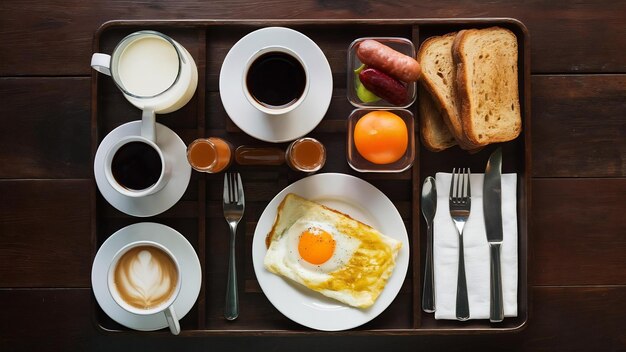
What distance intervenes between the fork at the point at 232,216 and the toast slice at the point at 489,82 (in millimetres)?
628

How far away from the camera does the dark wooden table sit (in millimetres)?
1532

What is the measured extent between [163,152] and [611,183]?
1.27 metres

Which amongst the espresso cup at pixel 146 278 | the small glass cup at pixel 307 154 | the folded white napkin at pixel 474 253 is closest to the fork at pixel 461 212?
the folded white napkin at pixel 474 253

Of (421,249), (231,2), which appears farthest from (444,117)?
(231,2)

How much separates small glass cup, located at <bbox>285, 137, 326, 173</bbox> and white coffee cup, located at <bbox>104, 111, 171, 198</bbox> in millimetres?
325

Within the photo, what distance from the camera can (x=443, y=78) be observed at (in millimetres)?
1452

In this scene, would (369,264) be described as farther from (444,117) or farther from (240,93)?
(240,93)

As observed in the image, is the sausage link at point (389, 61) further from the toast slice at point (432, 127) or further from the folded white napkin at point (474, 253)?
the folded white napkin at point (474, 253)

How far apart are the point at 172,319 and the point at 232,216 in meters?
0.31

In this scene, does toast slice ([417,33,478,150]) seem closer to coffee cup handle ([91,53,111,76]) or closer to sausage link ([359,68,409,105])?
sausage link ([359,68,409,105])

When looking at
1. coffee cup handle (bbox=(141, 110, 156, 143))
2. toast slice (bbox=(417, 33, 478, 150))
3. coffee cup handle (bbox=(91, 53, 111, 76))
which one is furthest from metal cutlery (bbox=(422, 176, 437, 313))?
coffee cup handle (bbox=(91, 53, 111, 76))

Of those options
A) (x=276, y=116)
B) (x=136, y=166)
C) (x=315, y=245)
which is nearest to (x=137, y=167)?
(x=136, y=166)

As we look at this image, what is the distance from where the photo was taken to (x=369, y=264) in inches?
56.5

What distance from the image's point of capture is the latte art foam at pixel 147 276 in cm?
136
